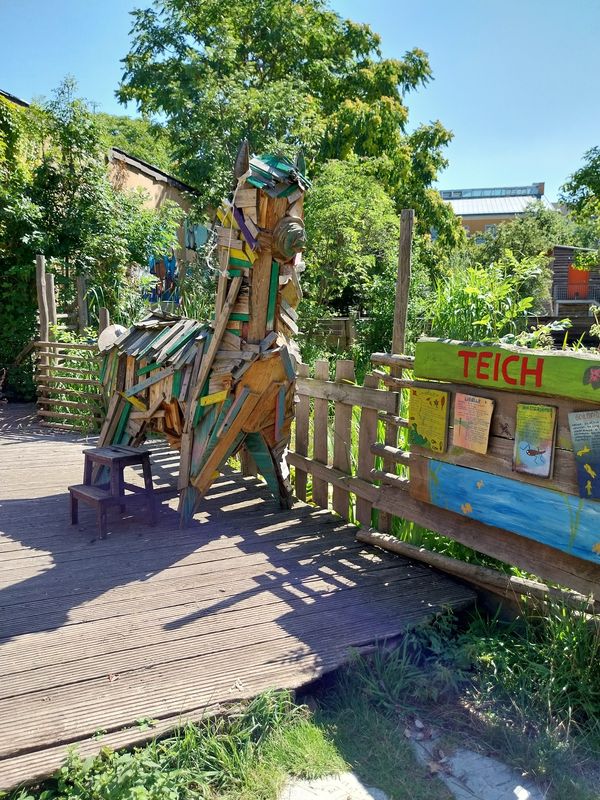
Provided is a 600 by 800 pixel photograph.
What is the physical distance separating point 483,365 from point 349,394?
1.49m

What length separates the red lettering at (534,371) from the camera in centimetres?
295

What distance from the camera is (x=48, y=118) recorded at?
10.5 meters

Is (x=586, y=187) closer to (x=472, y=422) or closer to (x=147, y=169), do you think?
(x=147, y=169)

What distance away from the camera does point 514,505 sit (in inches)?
123

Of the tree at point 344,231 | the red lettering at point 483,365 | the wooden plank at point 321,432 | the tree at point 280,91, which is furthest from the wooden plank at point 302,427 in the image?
the tree at point 280,91

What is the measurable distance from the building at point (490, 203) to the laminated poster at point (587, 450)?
4791 cm

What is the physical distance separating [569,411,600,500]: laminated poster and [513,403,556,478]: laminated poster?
13 centimetres

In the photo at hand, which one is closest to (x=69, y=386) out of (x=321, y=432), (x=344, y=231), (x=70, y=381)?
(x=70, y=381)

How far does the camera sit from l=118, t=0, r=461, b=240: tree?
12.1 meters

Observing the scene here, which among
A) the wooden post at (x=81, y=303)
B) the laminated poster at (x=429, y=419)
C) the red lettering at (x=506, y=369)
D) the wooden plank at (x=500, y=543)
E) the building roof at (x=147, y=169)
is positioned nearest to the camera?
the wooden plank at (x=500, y=543)

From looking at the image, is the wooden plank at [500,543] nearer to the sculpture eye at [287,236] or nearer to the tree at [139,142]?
the sculpture eye at [287,236]

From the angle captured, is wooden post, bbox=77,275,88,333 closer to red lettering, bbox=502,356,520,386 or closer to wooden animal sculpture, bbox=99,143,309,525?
wooden animal sculpture, bbox=99,143,309,525

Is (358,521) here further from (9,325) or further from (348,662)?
(9,325)

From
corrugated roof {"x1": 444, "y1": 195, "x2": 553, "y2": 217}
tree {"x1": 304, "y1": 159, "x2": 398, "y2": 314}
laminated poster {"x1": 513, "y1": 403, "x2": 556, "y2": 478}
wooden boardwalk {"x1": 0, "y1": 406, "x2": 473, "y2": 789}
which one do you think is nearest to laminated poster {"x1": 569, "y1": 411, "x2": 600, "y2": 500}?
laminated poster {"x1": 513, "y1": 403, "x2": 556, "y2": 478}
